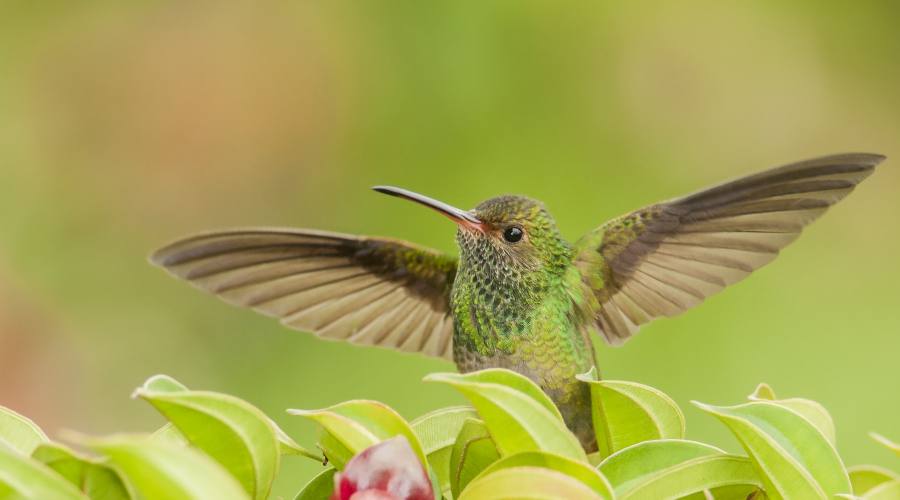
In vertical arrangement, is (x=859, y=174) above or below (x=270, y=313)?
above

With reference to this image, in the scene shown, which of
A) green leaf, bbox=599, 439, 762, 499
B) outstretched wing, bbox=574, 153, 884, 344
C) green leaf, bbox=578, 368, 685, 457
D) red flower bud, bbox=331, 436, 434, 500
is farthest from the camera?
outstretched wing, bbox=574, 153, 884, 344

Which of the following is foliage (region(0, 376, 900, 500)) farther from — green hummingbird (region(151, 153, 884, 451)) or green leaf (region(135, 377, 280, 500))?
green hummingbird (region(151, 153, 884, 451))

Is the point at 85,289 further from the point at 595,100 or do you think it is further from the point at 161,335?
the point at 595,100

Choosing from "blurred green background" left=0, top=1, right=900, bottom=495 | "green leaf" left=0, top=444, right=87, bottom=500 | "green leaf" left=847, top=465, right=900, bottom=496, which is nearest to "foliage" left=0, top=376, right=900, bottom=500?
"green leaf" left=0, top=444, right=87, bottom=500

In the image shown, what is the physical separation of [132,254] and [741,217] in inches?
89.8

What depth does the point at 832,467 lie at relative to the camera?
898 millimetres

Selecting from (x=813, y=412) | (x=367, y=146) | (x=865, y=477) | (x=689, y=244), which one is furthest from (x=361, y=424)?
(x=367, y=146)

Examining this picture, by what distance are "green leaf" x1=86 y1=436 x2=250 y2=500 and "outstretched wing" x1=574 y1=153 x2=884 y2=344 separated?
87 centimetres

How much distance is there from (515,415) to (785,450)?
0.22 metres

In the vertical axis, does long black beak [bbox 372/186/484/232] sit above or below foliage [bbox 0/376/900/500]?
above

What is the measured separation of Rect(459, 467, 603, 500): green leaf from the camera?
759 millimetres

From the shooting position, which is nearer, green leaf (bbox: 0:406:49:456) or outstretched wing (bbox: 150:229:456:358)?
green leaf (bbox: 0:406:49:456)

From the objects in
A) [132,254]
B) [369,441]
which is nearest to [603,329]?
[369,441]

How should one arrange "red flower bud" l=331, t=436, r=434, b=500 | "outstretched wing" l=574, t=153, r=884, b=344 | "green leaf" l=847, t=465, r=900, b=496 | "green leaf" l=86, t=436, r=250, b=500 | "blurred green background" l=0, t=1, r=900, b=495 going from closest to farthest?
"green leaf" l=86, t=436, r=250, b=500
"red flower bud" l=331, t=436, r=434, b=500
"green leaf" l=847, t=465, r=900, b=496
"outstretched wing" l=574, t=153, r=884, b=344
"blurred green background" l=0, t=1, r=900, b=495
